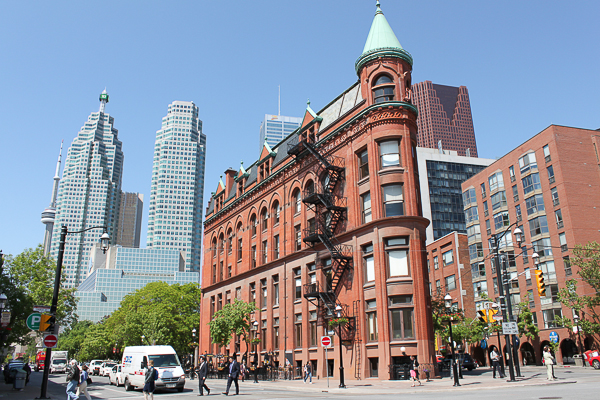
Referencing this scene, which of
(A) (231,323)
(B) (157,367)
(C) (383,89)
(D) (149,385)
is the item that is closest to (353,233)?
(C) (383,89)

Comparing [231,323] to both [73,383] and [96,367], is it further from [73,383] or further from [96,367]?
[96,367]

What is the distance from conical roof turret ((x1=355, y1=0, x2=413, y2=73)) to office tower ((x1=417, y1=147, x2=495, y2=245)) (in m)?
86.8

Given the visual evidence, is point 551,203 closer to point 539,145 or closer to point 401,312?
point 539,145

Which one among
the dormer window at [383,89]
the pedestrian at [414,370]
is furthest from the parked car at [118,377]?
the dormer window at [383,89]

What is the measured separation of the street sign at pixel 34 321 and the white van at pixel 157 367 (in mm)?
5765

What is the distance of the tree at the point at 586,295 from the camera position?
4969 centimetres

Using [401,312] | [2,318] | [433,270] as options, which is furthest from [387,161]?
[433,270]

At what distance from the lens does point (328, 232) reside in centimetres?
3994

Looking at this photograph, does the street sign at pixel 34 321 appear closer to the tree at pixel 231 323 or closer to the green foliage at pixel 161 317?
the tree at pixel 231 323

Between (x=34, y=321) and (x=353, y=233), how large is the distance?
2308 cm

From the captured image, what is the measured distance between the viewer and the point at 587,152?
62.1 meters

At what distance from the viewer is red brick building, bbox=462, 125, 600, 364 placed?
58219 millimetres

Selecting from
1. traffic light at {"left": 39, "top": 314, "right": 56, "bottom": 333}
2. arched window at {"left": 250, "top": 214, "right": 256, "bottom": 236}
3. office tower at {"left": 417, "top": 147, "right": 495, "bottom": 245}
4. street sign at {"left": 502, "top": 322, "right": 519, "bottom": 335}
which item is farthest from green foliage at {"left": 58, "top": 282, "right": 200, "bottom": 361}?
office tower at {"left": 417, "top": 147, "right": 495, "bottom": 245}

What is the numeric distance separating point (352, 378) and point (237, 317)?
13974mm
